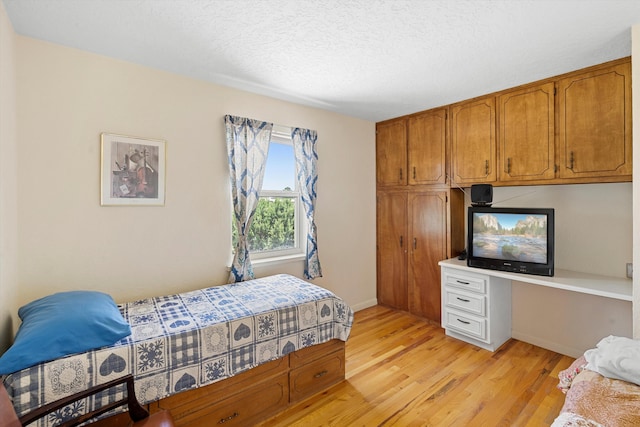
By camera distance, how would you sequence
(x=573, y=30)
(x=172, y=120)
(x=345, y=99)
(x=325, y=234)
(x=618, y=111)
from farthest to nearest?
(x=325, y=234) < (x=345, y=99) < (x=172, y=120) < (x=618, y=111) < (x=573, y=30)

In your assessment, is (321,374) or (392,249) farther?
(392,249)

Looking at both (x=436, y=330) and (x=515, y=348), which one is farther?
(x=436, y=330)

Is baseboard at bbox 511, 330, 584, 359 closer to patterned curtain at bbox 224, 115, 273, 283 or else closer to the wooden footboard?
the wooden footboard

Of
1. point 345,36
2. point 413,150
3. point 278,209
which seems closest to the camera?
point 345,36

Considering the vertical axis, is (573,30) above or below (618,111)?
above

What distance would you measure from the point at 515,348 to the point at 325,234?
2.33 metres

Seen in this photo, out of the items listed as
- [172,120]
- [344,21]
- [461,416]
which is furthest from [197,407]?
[344,21]

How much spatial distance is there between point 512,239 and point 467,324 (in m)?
0.99

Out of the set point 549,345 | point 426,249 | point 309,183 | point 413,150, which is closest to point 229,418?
point 309,183

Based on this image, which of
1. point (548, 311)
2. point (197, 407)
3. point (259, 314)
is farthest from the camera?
point (548, 311)

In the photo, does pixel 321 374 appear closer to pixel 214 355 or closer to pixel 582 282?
pixel 214 355

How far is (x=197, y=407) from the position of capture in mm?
1780

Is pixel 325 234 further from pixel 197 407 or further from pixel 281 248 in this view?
pixel 197 407

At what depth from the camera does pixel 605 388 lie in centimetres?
146
